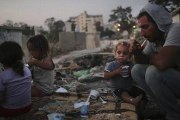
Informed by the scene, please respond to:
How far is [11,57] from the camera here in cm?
221

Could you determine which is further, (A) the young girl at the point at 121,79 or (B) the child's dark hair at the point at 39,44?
(B) the child's dark hair at the point at 39,44

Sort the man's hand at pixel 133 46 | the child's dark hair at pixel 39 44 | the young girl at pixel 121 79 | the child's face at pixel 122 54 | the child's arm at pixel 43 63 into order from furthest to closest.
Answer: the child's dark hair at pixel 39 44 < the child's arm at pixel 43 63 < the child's face at pixel 122 54 < the young girl at pixel 121 79 < the man's hand at pixel 133 46

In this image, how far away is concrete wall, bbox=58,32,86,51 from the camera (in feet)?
52.9

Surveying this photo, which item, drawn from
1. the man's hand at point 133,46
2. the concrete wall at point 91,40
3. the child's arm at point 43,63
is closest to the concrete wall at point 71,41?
the concrete wall at point 91,40

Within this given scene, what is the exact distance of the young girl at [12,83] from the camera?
214 centimetres

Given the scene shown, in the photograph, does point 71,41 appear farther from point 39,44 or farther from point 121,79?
point 121,79

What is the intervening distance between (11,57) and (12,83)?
1.04 feet

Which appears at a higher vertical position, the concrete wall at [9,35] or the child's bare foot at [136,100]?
the concrete wall at [9,35]

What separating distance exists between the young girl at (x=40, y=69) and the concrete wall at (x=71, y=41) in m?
12.8

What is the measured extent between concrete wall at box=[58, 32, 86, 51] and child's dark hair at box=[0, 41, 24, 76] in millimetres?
13540

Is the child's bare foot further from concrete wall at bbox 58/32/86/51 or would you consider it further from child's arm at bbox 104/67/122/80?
concrete wall at bbox 58/32/86/51

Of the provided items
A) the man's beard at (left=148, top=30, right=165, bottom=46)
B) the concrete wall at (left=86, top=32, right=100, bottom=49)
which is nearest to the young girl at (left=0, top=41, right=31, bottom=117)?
→ the man's beard at (left=148, top=30, right=165, bottom=46)

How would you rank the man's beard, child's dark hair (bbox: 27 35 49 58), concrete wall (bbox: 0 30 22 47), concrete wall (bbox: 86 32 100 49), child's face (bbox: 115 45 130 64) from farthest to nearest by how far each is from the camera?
concrete wall (bbox: 86 32 100 49), concrete wall (bbox: 0 30 22 47), child's dark hair (bbox: 27 35 49 58), child's face (bbox: 115 45 130 64), the man's beard

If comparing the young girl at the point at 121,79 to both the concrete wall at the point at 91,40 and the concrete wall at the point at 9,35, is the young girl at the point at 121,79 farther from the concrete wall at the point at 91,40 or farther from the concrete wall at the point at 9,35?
the concrete wall at the point at 91,40
